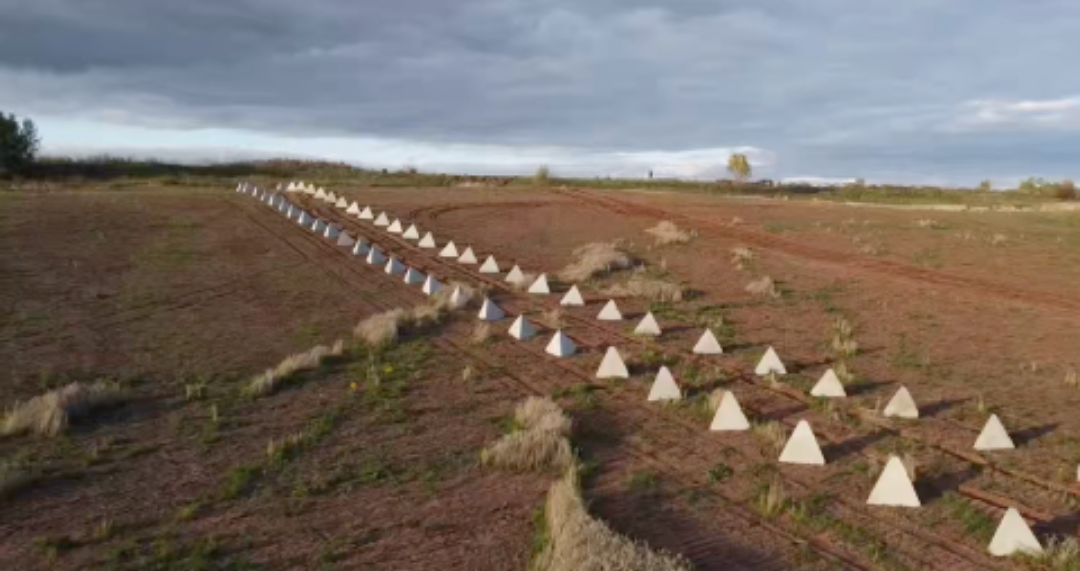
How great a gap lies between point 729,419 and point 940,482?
8.98 feet

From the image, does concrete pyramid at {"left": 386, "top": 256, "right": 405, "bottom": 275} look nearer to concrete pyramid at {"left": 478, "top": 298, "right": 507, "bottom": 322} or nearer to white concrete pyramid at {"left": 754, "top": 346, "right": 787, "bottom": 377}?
concrete pyramid at {"left": 478, "top": 298, "right": 507, "bottom": 322}

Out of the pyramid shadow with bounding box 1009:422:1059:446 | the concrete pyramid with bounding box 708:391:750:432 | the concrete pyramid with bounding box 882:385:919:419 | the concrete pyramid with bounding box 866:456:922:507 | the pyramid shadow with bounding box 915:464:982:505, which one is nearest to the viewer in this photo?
the concrete pyramid with bounding box 866:456:922:507

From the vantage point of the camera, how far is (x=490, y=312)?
63.3 feet

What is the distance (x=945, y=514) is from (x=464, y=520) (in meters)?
4.95

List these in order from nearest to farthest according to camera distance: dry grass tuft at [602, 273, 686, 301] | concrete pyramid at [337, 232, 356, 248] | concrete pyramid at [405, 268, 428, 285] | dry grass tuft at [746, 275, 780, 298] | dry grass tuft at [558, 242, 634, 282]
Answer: dry grass tuft at [602, 273, 686, 301], dry grass tuft at [746, 275, 780, 298], concrete pyramid at [405, 268, 428, 285], dry grass tuft at [558, 242, 634, 282], concrete pyramid at [337, 232, 356, 248]

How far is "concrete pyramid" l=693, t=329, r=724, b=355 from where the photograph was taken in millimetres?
16391

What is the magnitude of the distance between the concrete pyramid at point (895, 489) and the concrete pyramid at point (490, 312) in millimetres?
10422

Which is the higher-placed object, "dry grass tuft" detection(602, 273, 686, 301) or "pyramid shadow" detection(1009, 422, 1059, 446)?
"dry grass tuft" detection(602, 273, 686, 301)

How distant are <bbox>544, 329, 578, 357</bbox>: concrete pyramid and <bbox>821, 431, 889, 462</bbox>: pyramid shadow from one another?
5735mm

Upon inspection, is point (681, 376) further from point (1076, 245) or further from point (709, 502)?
point (1076, 245)

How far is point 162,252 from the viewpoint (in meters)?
27.1

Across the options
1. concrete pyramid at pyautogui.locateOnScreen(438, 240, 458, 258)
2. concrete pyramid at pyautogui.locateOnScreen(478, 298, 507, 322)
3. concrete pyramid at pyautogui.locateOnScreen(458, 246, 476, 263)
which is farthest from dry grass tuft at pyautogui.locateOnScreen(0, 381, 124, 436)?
concrete pyramid at pyautogui.locateOnScreen(438, 240, 458, 258)

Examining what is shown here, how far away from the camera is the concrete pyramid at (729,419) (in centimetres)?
1212

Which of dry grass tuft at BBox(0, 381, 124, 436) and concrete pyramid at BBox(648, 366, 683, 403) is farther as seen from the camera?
concrete pyramid at BBox(648, 366, 683, 403)
